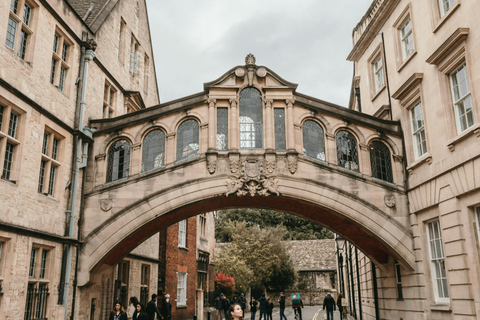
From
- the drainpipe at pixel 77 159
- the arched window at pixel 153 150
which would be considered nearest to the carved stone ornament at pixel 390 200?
the arched window at pixel 153 150

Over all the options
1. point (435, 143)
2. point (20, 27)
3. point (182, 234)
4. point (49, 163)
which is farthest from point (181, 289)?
point (20, 27)

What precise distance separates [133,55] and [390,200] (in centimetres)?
1282

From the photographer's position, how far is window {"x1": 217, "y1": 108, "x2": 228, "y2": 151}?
1473cm

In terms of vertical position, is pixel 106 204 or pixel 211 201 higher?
pixel 211 201

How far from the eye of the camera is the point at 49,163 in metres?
12.4

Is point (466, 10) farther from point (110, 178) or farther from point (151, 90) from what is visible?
point (151, 90)

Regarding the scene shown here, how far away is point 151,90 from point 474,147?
53.2ft

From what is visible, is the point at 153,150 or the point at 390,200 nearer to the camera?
the point at 390,200

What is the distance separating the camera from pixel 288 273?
1626 inches

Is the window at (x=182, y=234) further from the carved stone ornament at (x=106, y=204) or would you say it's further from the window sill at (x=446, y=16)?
the window sill at (x=446, y=16)

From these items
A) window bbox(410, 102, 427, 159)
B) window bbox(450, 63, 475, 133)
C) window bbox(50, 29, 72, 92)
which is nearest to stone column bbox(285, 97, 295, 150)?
window bbox(410, 102, 427, 159)

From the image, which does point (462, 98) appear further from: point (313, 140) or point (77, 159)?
point (77, 159)

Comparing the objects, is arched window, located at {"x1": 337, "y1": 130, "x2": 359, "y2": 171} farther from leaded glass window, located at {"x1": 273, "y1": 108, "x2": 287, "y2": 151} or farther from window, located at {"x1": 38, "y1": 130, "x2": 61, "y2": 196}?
window, located at {"x1": 38, "y1": 130, "x2": 61, "y2": 196}

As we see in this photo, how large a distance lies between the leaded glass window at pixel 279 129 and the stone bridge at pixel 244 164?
33 mm
